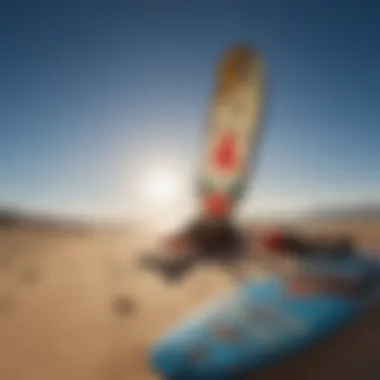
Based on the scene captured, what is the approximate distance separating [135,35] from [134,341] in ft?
2.45

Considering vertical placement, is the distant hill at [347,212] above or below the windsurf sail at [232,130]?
below

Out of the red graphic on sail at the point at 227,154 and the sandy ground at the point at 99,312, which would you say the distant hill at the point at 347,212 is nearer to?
the sandy ground at the point at 99,312

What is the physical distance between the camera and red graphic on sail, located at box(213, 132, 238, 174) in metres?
1.51

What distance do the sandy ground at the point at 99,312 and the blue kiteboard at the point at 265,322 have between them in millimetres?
30

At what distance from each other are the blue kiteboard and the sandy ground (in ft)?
0.10

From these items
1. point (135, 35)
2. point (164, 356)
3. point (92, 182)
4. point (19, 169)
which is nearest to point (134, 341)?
point (164, 356)

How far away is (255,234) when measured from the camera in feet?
4.96

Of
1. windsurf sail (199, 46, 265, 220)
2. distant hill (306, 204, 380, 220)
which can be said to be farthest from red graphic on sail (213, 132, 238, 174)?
distant hill (306, 204, 380, 220)

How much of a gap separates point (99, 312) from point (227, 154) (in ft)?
1.58

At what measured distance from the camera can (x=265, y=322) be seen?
1379 millimetres

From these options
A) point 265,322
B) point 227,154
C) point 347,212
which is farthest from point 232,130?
point 265,322

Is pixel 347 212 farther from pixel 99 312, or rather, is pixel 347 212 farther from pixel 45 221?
pixel 45 221

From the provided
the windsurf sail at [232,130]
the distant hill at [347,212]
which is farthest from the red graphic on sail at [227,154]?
the distant hill at [347,212]

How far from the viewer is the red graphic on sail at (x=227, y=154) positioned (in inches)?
59.4
